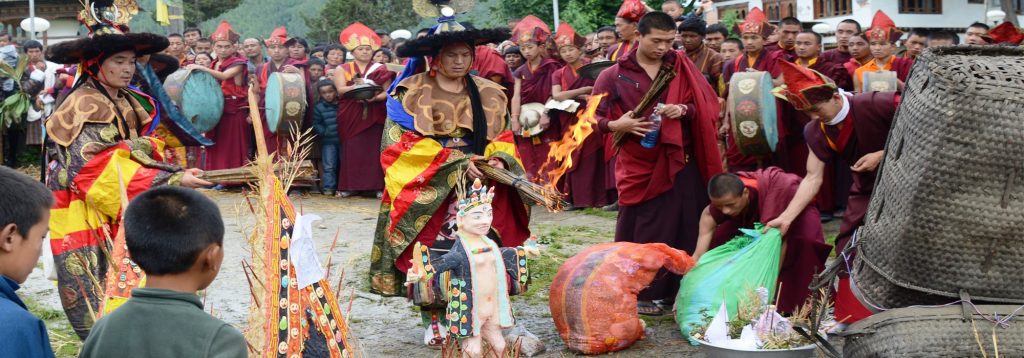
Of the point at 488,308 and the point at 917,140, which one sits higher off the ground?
the point at 917,140

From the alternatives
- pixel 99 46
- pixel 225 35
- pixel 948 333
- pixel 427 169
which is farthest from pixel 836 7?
pixel 948 333

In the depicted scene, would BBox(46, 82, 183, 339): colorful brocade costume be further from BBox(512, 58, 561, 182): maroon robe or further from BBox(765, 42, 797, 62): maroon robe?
BBox(765, 42, 797, 62): maroon robe

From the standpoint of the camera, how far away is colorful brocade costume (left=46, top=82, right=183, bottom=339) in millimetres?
5715

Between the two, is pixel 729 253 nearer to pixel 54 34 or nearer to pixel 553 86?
pixel 553 86

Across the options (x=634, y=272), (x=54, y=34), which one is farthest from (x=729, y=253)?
(x=54, y=34)

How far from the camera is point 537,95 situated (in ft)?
38.3

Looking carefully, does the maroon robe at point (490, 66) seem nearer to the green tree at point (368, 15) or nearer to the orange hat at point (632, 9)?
the orange hat at point (632, 9)

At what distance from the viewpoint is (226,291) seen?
7.79 metres

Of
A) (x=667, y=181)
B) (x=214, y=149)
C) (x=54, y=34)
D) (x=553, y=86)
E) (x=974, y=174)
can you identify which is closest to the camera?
(x=974, y=174)

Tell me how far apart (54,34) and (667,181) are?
2667cm

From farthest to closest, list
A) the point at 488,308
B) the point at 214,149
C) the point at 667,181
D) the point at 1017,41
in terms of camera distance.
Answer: the point at 214,149 < the point at 1017,41 < the point at 667,181 < the point at 488,308

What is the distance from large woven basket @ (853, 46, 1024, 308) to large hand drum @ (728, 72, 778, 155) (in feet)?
12.2

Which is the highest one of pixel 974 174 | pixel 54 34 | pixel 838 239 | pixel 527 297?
pixel 54 34

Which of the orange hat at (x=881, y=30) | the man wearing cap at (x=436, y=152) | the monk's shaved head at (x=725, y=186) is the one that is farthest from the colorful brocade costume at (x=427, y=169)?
the orange hat at (x=881, y=30)
